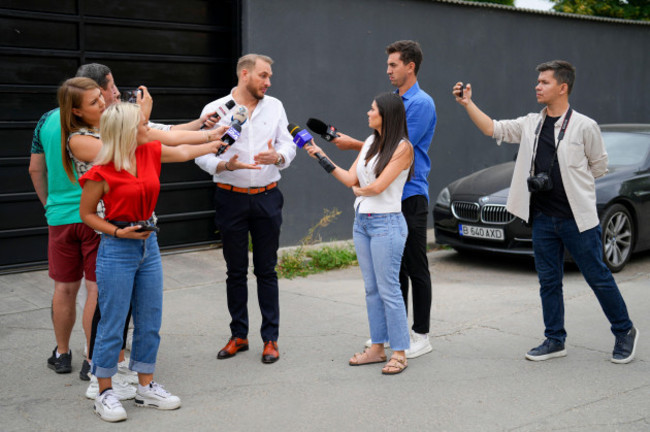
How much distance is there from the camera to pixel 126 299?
443 centimetres

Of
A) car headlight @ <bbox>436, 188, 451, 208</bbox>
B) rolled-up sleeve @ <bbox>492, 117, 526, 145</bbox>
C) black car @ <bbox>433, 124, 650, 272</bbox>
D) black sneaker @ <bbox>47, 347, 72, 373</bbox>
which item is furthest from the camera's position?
car headlight @ <bbox>436, 188, 451, 208</bbox>

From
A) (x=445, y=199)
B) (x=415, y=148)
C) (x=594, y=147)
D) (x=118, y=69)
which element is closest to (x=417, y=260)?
(x=415, y=148)

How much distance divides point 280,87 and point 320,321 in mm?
3665

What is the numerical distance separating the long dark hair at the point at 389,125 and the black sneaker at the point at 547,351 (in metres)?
1.69

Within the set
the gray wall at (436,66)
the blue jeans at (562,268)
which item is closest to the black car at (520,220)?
the gray wall at (436,66)

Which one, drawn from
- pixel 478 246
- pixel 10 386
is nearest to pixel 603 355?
pixel 478 246

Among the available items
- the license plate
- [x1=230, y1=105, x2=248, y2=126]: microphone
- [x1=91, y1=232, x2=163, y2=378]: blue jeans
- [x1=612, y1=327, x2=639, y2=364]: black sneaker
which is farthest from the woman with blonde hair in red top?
the license plate

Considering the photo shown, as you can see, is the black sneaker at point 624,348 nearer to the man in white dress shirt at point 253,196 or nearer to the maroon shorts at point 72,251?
the man in white dress shirt at point 253,196

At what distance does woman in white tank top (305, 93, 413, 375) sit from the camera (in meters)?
5.03

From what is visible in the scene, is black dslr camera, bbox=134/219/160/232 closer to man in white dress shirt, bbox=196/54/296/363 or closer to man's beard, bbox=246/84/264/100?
man in white dress shirt, bbox=196/54/296/363

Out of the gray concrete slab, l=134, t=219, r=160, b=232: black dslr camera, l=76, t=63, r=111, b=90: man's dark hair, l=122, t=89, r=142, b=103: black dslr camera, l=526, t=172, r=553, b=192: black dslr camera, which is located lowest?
the gray concrete slab

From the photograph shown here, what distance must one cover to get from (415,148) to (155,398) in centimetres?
238

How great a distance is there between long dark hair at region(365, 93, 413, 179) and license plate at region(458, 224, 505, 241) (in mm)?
3526

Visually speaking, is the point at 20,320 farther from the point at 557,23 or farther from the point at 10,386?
the point at 557,23
